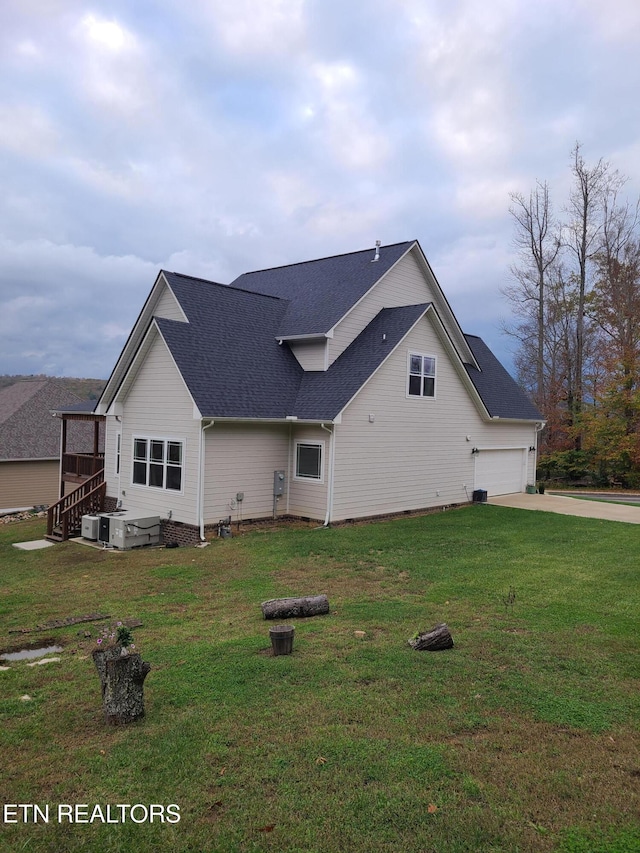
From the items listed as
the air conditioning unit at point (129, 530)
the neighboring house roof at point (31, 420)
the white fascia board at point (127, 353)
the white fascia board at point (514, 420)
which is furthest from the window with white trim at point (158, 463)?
the neighboring house roof at point (31, 420)

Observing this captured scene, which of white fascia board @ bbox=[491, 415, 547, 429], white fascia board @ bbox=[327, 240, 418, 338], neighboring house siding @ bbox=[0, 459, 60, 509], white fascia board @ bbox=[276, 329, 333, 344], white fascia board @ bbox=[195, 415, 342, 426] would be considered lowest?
neighboring house siding @ bbox=[0, 459, 60, 509]

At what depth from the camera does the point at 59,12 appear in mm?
12469

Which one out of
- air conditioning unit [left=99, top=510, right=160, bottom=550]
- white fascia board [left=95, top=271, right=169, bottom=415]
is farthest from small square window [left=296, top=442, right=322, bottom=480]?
white fascia board [left=95, top=271, right=169, bottom=415]

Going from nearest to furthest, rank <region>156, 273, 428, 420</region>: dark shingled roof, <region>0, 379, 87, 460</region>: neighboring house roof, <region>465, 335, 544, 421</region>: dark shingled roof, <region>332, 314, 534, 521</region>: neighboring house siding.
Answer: <region>156, 273, 428, 420</region>: dark shingled roof
<region>332, 314, 534, 521</region>: neighboring house siding
<region>465, 335, 544, 421</region>: dark shingled roof
<region>0, 379, 87, 460</region>: neighboring house roof

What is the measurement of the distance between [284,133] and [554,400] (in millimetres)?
24232

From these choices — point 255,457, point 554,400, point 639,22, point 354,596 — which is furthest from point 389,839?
point 554,400

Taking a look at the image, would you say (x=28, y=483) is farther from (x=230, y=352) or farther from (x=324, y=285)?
(x=324, y=285)

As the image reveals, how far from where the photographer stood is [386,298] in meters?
18.6

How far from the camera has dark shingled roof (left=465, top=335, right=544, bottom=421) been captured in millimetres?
21859

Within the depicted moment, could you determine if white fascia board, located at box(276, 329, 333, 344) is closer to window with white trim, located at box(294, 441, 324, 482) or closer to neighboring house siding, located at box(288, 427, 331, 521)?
neighboring house siding, located at box(288, 427, 331, 521)

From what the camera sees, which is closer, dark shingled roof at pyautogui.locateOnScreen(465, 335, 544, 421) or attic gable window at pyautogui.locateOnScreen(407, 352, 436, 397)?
attic gable window at pyautogui.locateOnScreen(407, 352, 436, 397)

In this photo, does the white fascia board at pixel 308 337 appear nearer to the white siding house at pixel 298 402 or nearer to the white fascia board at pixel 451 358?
the white siding house at pixel 298 402

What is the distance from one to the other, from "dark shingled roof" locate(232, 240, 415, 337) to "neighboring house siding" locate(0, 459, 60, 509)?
14.5m

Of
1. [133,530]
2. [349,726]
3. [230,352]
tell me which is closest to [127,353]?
[230,352]
